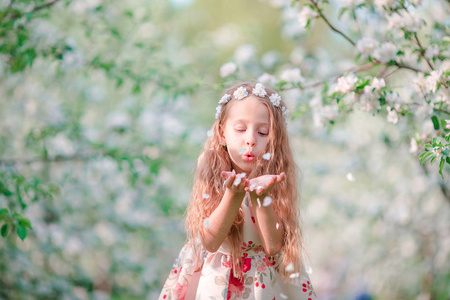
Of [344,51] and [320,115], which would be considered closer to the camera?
[320,115]

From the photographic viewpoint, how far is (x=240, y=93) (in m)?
2.20

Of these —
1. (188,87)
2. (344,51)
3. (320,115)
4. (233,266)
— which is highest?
(344,51)

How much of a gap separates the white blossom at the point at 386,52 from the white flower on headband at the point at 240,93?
2.86ft

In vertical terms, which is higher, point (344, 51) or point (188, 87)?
point (344, 51)

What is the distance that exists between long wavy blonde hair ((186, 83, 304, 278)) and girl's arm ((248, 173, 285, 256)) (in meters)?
0.06

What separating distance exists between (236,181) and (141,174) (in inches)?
113

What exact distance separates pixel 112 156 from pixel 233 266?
6.63 ft

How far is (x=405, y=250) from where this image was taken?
5.68m

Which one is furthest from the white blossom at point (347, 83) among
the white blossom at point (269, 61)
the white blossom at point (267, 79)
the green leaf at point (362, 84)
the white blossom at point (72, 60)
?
the white blossom at point (269, 61)

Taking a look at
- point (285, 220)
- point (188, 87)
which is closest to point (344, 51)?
point (188, 87)

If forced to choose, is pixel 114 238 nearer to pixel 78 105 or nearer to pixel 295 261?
pixel 78 105

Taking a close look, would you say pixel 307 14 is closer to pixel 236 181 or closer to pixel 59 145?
pixel 236 181

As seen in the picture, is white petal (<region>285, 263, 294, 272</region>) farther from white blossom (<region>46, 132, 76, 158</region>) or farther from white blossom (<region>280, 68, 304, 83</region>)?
white blossom (<region>46, 132, 76, 158</region>)

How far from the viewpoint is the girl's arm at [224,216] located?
1845 mm
